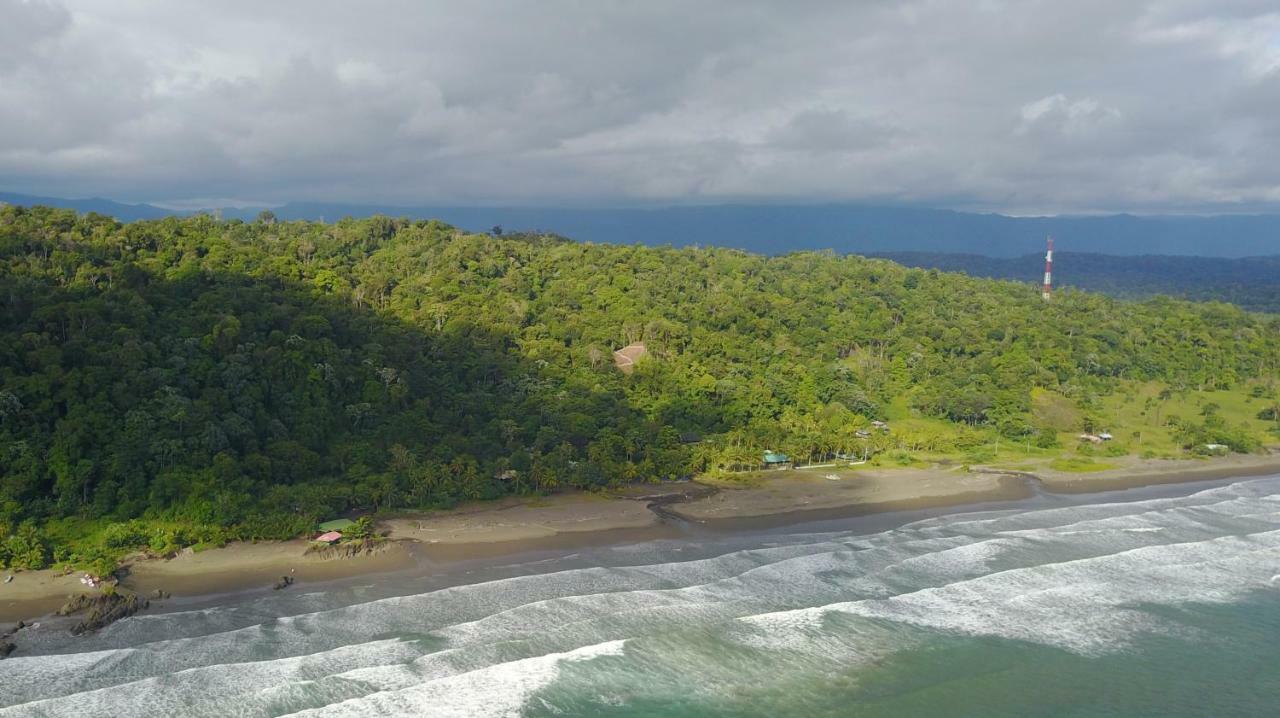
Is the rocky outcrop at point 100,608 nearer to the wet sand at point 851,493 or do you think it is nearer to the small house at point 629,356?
the wet sand at point 851,493

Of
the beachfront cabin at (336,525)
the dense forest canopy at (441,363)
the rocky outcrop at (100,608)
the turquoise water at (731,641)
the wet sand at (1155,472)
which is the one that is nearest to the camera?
the turquoise water at (731,641)

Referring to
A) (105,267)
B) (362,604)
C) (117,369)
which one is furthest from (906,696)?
(105,267)

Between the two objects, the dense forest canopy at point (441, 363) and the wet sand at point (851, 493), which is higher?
the dense forest canopy at point (441, 363)

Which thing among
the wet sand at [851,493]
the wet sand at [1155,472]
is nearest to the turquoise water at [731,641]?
the wet sand at [851,493]

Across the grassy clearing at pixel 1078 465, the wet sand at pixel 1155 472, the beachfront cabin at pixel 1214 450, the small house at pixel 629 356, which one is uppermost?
the small house at pixel 629 356

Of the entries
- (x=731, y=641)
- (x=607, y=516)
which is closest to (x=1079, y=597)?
(x=731, y=641)

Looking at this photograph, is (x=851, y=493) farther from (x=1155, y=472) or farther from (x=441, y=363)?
(x=441, y=363)

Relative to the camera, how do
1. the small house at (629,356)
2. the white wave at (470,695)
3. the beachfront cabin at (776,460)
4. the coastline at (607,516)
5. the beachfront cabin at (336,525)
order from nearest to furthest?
the white wave at (470,695) < the coastline at (607,516) < the beachfront cabin at (336,525) < the beachfront cabin at (776,460) < the small house at (629,356)

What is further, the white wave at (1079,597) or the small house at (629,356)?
the small house at (629,356)
